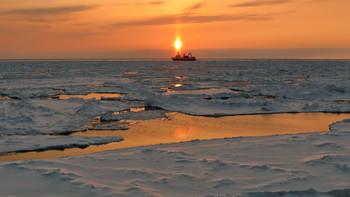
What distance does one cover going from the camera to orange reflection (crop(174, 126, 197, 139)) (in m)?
8.66

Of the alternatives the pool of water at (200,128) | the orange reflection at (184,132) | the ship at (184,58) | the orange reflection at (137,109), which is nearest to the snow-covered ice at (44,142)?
the pool of water at (200,128)

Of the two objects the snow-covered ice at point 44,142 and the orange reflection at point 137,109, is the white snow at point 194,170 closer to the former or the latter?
the snow-covered ice at point 44,142

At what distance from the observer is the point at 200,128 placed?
9656mm

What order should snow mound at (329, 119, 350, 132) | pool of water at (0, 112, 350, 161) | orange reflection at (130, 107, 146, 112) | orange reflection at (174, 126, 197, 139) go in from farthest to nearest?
orange reflection at (130, 107, 146, 112)
snow mound at (329, 119, 350, 132)
orange reflection at (174, 126, 197, 139)
pool of water at (0, 112, 350, 161)

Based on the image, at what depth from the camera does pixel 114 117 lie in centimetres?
1084

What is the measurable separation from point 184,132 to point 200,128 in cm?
75

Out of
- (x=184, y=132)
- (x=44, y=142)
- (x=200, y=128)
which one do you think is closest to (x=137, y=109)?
(x=200, y=128)

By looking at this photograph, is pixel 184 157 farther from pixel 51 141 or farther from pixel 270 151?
pixel 51 141

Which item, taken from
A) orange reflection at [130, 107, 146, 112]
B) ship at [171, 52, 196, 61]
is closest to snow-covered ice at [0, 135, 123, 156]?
orange reflection at [130, 107, 146, 112]

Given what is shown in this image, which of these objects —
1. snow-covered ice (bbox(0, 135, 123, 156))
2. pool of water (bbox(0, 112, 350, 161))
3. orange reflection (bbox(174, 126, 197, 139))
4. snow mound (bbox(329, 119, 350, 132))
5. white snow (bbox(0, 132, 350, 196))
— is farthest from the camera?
snow mound (bbox(329, 119, 350, 132))

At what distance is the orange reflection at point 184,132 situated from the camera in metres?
8.66

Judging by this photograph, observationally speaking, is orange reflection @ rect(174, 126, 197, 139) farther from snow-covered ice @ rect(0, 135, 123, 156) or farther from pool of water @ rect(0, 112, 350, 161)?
snow-covered ice @ rect(0, 135, 123, 156)

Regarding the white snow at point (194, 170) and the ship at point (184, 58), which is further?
the ship at point (184, 58)

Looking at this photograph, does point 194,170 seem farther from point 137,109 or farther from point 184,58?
point 184,58
